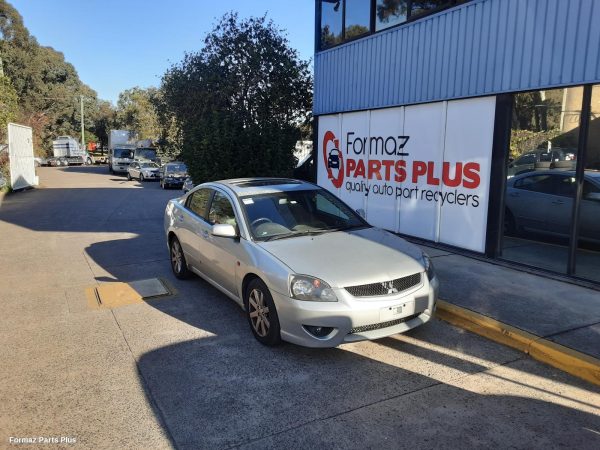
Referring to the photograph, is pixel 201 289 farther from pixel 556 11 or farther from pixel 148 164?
pixel 148 164

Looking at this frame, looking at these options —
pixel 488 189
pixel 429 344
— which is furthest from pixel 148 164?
pixel 429 344

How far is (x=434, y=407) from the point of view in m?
3.48

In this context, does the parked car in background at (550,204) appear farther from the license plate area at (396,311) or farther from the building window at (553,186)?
the license plate area at (396,311)

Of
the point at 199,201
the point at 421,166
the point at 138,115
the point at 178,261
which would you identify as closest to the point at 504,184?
the point at 421,166

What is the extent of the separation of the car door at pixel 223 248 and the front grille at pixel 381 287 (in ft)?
4.50

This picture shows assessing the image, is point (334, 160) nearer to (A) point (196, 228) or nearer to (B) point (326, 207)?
(B) point (326, 207)

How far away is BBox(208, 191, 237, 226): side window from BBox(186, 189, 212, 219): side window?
8.7 inches

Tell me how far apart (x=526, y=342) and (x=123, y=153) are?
1442 inches

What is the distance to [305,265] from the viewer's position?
4.25 metres

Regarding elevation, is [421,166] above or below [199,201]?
above

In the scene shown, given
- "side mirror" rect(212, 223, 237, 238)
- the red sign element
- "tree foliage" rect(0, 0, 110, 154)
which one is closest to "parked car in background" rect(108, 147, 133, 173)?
"tree foliage" rect(0, 0, 110, 154)

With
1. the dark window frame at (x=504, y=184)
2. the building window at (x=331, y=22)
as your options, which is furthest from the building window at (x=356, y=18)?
the dark window frame at (x=504, y=184)

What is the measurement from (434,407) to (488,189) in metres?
4.58

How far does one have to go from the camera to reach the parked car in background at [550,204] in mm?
6383
